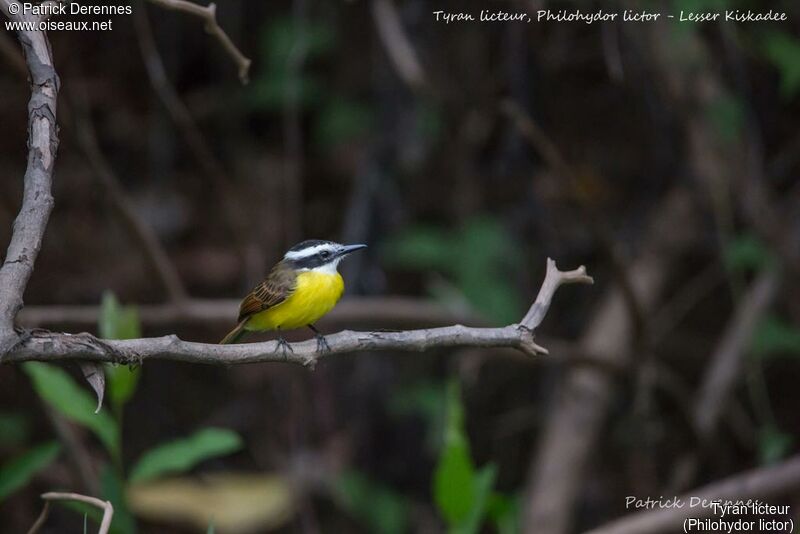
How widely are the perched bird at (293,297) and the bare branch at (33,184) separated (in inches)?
59.7

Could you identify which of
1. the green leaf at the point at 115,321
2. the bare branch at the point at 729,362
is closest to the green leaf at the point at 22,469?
the green leaf at the point at 115,321

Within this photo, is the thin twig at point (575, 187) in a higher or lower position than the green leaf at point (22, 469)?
higher

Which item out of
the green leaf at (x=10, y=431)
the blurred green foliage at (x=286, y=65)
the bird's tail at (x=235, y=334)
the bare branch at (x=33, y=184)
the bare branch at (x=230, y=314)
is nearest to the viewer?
the bare branch at (x=33, y=184)

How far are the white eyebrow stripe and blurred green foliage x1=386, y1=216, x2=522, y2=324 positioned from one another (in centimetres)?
177

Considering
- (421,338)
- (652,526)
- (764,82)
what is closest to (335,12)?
(764,82)

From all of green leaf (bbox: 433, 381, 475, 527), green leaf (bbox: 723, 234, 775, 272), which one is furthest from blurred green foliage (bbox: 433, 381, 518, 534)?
green leaf (bbox: 723, 234, 775, 272)

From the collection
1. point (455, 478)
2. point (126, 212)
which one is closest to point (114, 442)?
point (455, 478)

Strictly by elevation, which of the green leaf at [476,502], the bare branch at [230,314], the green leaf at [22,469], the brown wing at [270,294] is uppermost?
the brown wing at [270,294]

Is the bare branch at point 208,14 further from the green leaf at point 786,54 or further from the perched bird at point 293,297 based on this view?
the green leaf at point 786,54

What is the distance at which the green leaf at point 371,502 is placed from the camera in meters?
5.71

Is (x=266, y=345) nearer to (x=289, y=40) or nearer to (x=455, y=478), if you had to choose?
(x=455, y=478)

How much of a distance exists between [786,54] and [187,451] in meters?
3.43

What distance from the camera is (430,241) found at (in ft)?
19.1

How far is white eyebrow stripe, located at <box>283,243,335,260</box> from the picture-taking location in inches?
153
